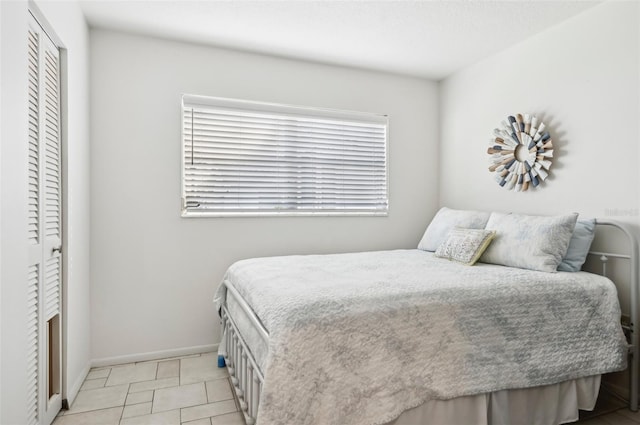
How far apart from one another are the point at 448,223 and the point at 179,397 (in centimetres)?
233

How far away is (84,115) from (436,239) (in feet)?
9.18

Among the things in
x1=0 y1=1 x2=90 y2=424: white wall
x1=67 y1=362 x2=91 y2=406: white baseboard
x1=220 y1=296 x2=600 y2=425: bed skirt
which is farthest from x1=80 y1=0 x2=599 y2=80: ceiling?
x1=67 y1=362 x2=91 y2=406: white baseboard

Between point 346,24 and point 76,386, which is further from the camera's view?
point 346,24

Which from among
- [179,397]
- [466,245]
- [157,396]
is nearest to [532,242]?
[466,245]

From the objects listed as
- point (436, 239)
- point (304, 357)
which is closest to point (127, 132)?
point (304, 357)

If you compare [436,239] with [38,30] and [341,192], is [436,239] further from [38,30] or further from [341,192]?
[38,30]

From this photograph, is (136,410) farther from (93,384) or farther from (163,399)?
(93,384)

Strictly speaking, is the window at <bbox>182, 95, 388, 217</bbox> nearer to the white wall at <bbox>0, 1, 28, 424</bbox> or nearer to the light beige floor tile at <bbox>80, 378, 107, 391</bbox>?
the light beige floor tile at <bbox>80, 378, 107, 391</bbox>

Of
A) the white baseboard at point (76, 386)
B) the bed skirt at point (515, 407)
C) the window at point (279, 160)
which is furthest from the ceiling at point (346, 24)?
the white baseboard at point (76, 386)

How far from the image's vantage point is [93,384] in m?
2.45

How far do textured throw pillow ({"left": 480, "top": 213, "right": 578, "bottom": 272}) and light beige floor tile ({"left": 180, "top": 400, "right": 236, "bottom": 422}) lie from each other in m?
1.91

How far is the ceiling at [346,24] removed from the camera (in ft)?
7.86

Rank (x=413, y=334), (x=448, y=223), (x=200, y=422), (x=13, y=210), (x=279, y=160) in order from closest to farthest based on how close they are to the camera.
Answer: (x=13, y=210), (x=413, y=334), (x=200, y=422), (x=448, y=223), (x=279, y=160)

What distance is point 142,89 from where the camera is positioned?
2.84 m
